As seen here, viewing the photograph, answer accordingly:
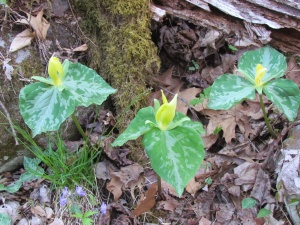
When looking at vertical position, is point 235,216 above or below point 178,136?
below

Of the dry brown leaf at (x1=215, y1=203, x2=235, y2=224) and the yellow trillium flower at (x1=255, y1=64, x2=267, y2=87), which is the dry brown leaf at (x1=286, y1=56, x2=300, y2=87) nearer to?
the yellow trillium flower at (x1=255, y1=64, x2=267, y2=87)

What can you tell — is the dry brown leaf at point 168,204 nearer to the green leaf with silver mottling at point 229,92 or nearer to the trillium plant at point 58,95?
the green leaf with silver mottling at point 229,92

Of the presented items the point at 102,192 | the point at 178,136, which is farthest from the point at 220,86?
the point at 102,192

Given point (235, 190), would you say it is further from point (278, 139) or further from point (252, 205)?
point (278, 139)

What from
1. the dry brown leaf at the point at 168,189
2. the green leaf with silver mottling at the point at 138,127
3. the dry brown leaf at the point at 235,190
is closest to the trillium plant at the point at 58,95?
the green leaf with silver mottling at the point at 138,127

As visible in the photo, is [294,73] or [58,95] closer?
[58,95]

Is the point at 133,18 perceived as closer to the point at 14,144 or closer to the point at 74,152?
the point at 74,152

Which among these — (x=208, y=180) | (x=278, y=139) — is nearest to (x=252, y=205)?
(x=208, y=180)
